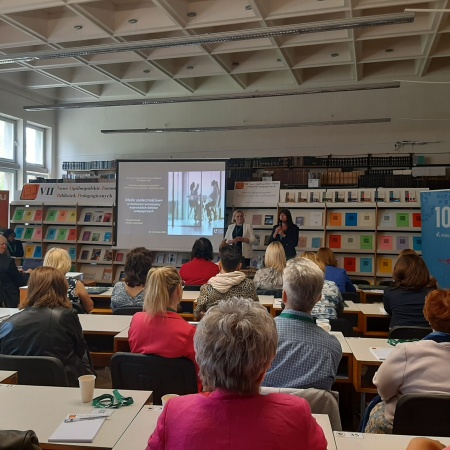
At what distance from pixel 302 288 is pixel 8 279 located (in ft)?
16.3

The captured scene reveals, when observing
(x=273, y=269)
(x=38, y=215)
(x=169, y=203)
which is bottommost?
(x=273, y=269)

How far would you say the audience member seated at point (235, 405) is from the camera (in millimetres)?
1198

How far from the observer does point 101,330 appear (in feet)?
11.3

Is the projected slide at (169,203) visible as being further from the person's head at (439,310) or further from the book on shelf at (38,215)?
the person's head at (439,310)

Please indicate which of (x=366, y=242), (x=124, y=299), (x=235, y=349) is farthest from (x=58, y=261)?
(x=366, y=242)

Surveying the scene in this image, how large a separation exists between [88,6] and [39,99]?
5.32 m

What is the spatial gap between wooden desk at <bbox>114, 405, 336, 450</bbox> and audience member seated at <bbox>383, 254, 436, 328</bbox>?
7.46 feet

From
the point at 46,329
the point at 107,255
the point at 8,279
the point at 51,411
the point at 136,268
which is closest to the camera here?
the point at 51,411

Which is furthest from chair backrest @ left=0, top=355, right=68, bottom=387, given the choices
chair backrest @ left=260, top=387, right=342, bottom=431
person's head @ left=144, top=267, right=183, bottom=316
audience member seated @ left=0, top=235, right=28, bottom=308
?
audience member seated @ left=0, top=235, right=28, bottom=308

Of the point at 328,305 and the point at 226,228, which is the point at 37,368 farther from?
the point at 226,228

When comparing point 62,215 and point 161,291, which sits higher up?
point 62,215

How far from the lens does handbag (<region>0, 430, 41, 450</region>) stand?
1119mm

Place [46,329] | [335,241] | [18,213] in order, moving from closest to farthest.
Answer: [46,329] → [335,241] → [18,213]

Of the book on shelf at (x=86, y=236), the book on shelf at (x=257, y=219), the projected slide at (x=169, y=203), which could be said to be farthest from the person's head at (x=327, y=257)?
the book on shelf at (x=86, y=236)
